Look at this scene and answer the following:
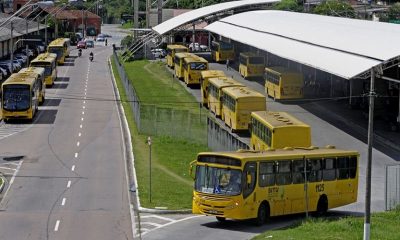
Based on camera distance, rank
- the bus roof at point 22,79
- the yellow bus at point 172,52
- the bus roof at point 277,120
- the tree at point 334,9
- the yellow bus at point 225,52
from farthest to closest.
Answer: the tree at point 334,9, the yellow bus at point 225,52, the yellow bus at point 172,52, the bus roof at point 22,79, the bus roof at point 277,120

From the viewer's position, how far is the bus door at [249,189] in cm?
3389

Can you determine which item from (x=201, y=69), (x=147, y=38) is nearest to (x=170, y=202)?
(x=201, y=69)

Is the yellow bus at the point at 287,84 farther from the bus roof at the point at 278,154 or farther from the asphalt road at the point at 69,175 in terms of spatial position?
the bus roof at the point at 278,154

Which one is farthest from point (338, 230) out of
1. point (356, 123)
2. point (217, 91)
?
point (217, 91)

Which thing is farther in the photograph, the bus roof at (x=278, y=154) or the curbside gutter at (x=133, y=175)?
the curbside gutter at (x=133, y=175)

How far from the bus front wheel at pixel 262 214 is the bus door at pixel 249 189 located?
50cm

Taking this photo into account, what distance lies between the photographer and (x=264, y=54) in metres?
101

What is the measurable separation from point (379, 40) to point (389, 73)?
5.02 meters

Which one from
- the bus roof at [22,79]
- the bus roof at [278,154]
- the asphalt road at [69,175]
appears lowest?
the asphalt road at [69,175]

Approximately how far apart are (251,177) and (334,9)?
10119 cm

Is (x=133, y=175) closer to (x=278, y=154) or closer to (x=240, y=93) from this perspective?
(x=278, y=154)

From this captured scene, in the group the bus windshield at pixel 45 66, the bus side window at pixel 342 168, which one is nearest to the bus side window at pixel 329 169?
the bus side window at pixel 342 168

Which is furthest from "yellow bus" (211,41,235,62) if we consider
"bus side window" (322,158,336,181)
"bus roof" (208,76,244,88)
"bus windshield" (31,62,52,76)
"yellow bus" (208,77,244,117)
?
"bus side window" (322,158,336,181)

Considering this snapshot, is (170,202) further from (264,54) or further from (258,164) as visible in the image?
(264,54)
